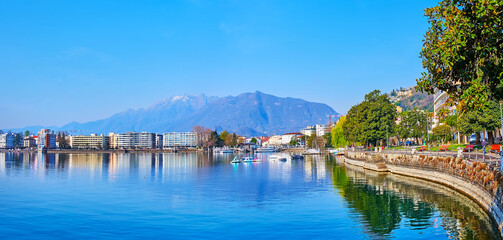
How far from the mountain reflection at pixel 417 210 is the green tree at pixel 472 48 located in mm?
11367

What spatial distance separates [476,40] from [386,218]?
1809cm

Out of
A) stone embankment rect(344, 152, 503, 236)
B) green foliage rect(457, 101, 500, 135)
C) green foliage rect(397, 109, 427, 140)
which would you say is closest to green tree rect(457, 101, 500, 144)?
green foliage rect(457, 101, 500, 135)

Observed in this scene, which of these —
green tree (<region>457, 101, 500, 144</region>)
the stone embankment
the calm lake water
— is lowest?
the calm lake water

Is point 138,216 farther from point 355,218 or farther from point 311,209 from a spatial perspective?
point 355,218

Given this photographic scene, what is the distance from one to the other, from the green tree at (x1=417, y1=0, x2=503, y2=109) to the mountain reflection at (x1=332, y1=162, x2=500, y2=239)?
11.4 m

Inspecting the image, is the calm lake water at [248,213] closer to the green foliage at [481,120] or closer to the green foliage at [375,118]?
the green foliage at [481,120]

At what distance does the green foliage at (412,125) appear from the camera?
111 metres

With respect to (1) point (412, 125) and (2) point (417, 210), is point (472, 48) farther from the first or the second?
(1) point (412, 125)

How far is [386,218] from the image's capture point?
32.6 m

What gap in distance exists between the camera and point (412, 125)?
113688 mm

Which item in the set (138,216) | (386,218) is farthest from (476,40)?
(138,216)

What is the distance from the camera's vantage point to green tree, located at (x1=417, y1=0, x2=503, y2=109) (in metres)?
17.7

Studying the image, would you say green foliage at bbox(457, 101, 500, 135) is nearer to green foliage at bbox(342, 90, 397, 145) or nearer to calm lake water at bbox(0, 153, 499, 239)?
calm lake water at bbox(0, 153, 499, 239)

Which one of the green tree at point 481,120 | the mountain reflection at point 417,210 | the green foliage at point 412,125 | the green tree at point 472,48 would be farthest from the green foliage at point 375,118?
the green tree at point 472,48
